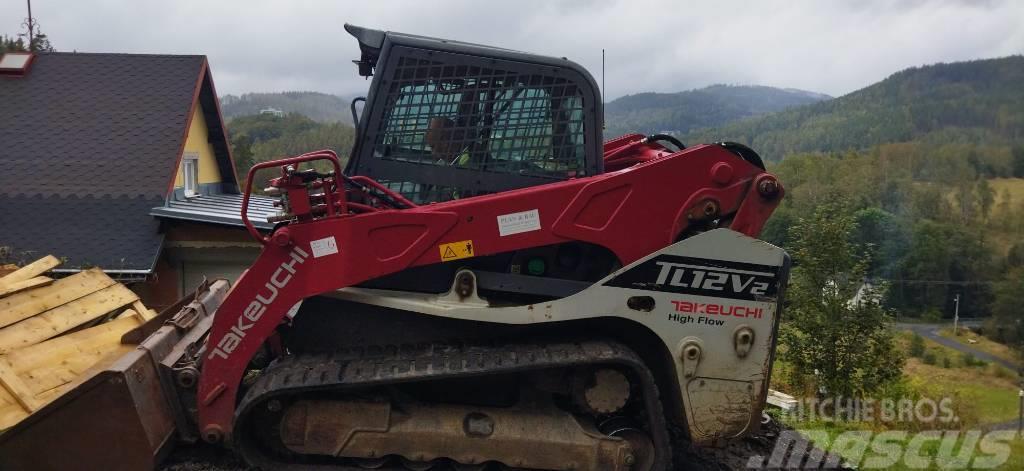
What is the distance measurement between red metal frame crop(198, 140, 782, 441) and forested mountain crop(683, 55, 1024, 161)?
71.6 m

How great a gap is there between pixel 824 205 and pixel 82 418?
44.1 ft

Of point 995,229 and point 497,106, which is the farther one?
point 995,229

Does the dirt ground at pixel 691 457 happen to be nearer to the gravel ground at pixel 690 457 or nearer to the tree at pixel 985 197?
the gravel ground at pixel 690 457

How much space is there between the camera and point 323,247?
4.18 m

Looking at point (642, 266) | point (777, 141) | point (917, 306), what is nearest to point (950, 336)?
point (917, 306)

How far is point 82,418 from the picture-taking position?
407 cm

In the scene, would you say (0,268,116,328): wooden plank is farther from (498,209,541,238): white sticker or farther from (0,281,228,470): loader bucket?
(498,209,541,238): white sticker

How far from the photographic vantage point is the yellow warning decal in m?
4.16

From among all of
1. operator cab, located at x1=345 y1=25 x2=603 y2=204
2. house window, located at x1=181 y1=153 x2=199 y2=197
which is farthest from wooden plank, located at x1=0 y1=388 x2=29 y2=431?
house window, located at x1=181 y1=153 x2=199 y2=197

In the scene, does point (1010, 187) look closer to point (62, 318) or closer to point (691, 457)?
point (691, 457)

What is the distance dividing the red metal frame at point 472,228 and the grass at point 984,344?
5491 cm

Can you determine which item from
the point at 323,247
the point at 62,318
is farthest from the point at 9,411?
the point at 323,247

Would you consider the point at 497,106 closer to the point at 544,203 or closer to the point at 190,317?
the point at 544,203

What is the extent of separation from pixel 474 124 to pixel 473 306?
3.61 ft
